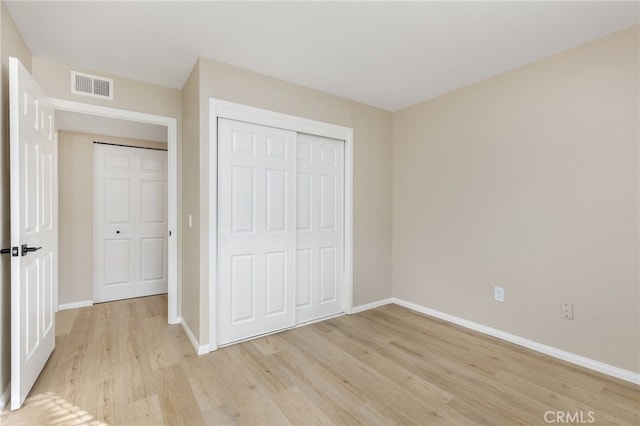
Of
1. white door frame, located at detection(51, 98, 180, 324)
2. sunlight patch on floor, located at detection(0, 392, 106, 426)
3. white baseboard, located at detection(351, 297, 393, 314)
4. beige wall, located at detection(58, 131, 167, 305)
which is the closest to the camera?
sunlight patch on floor, located at detection(0, 392, 106, 426)

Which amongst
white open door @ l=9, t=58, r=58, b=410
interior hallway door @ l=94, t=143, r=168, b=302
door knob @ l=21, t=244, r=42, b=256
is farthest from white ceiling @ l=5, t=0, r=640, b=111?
interior hallway door @ l=94, t=143, r=168, b=302

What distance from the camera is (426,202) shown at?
134 inches

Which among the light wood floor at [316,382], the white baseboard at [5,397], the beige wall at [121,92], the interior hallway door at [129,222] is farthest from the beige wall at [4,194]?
the interior hallway door at [129,222]

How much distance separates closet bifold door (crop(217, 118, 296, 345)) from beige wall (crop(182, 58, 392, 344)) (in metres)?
0.15

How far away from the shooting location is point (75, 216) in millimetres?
3637

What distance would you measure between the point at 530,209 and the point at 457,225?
26.9 inches

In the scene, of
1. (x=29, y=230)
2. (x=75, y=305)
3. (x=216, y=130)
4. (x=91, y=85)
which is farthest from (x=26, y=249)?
(x=75, y=305)

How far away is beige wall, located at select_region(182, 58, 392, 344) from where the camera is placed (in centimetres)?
248

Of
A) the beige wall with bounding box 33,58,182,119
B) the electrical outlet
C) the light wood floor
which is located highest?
the beige wall with bounding box 33,58,182,119

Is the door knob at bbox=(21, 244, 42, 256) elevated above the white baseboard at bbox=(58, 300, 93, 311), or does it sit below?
above

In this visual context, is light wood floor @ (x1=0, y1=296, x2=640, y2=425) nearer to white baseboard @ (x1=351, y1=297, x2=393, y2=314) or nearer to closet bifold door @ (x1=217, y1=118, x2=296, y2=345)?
closet bifold door @ (x1=217, y1=118, x2=296, y2=345)

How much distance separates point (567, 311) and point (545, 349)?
1.23 feet

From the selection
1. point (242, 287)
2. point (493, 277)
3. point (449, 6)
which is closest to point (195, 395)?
point (242, 287)

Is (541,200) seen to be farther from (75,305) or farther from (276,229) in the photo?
(75,305)
